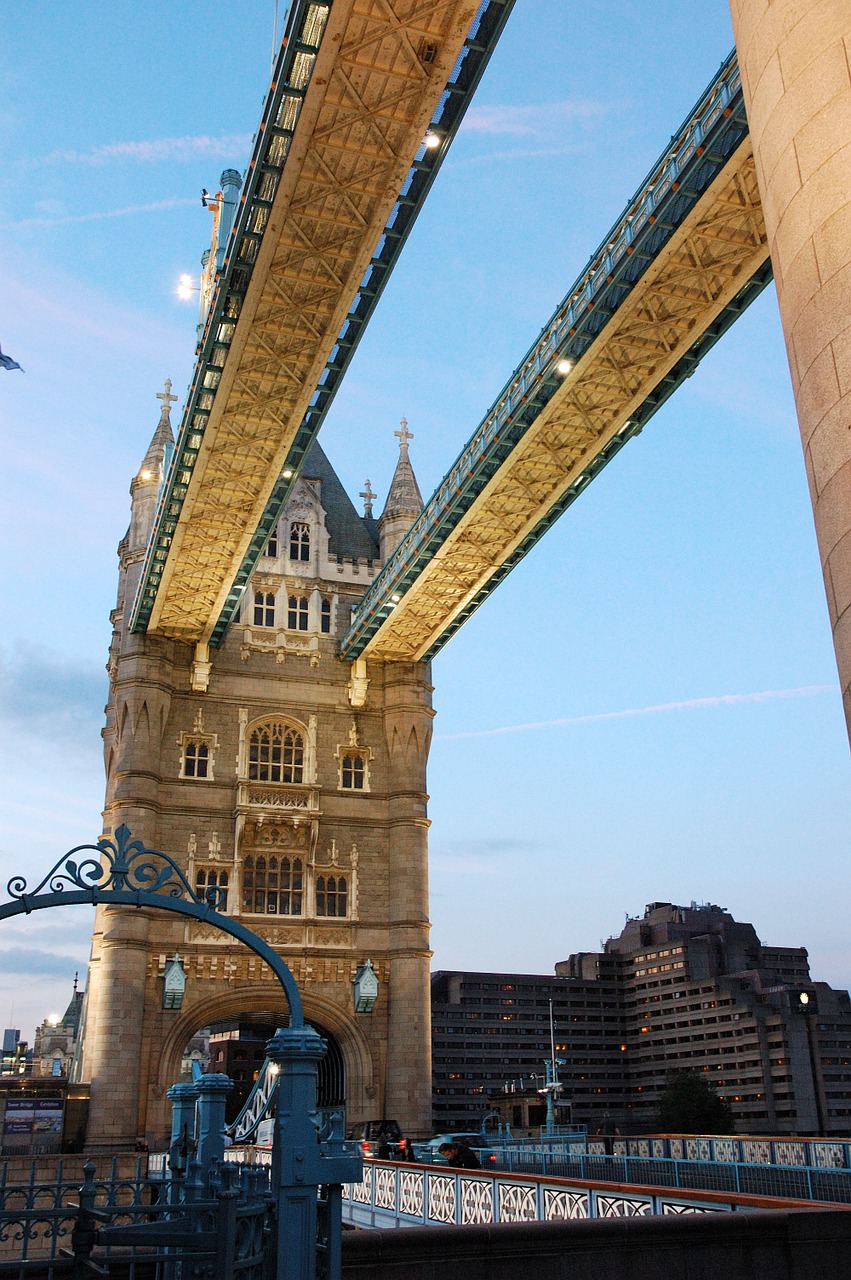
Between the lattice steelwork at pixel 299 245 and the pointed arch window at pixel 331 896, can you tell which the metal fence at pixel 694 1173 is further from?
the lattice steelwork at pixel 299 245

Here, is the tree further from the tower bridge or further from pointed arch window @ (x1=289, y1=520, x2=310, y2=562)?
pointed arch window @ (x1=289, y1=520, x2=310, y2=562)

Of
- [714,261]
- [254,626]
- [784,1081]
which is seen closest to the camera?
[714,261]

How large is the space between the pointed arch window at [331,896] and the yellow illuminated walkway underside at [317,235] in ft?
39.0

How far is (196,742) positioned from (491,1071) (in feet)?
419

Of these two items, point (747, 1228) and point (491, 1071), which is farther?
point (491, 1071)

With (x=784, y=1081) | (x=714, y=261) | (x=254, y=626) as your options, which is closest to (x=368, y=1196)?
(x=714, y=261)

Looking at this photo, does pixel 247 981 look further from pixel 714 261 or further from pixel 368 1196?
pixel 714 261

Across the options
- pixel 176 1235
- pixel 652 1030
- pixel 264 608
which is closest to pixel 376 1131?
pixel 264 608

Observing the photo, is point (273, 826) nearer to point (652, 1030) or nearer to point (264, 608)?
point (264, 608)

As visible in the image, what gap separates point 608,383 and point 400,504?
17339 millimetres

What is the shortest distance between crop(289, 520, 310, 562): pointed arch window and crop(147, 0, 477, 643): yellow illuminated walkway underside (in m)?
8.35

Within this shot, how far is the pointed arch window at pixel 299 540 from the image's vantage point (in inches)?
1779

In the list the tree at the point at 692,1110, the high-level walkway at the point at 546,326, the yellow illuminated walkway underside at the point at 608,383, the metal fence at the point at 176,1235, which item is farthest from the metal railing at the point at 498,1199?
the tree at the point at 692,1110

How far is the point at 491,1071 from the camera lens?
156 meters
